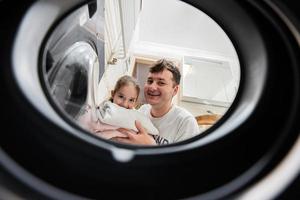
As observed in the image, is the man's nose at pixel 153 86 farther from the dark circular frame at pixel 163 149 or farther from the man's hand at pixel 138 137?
the dark circular frame at pixel 163 149

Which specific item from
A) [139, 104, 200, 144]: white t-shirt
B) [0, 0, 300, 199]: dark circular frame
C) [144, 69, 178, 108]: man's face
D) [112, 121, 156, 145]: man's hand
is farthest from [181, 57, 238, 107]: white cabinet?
[0, 0, 300, 199]: dark circular frame

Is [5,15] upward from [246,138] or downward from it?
upward

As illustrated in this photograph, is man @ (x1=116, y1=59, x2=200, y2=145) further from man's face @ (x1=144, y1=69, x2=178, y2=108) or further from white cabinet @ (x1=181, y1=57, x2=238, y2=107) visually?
white cabinet @ (x1=181, y1=57, x2=238, y2=107)

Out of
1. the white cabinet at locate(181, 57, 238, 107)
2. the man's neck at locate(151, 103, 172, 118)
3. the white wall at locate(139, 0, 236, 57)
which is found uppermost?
Result: the white wall at locate(139, 0, 236, 57)

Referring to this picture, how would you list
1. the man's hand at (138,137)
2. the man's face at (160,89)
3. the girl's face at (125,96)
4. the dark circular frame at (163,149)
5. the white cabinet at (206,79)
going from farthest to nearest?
the white cabinet at (206,79)
the man's face at (160,89)
the girl's face at (125,96)
the man's hand at (138,137)
the dark circular frame at (163,149)

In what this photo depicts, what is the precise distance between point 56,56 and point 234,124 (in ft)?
1.74

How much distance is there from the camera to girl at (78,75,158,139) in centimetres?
139

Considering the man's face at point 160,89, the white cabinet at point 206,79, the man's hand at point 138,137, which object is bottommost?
the man's hand at point 138,137

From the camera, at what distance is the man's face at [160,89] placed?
5.94 ft

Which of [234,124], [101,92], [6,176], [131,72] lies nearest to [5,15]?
[6,176]

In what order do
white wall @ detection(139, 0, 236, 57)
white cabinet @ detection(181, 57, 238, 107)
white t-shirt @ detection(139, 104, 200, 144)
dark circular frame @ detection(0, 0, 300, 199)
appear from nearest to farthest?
1. dark circular frame @ detection(0, 0, 300, 199)
2. white t-shirt @ detection(139, 104, 200, 144)
3. white wall @ detection(139, 0, 236, 57)
4. white cabinet @ detection(181, 57, 238, 107)

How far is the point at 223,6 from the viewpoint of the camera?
1.34ft

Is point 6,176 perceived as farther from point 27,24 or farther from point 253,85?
point 253,85

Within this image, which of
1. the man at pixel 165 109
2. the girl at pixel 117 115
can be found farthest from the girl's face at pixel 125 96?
the man at pixel 165 109
